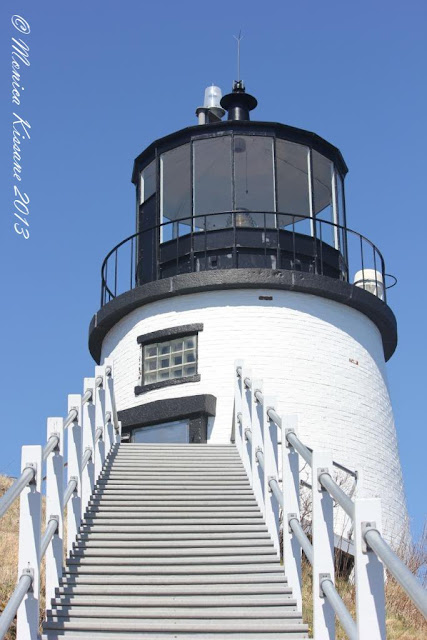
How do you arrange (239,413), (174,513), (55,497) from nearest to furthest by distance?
1. (55,497)
2. (174,513)
3. (239,413)

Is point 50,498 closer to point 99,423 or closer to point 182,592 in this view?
point 182,592

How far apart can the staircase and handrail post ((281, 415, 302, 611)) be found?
0.15m

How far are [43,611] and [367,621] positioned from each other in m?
3.43

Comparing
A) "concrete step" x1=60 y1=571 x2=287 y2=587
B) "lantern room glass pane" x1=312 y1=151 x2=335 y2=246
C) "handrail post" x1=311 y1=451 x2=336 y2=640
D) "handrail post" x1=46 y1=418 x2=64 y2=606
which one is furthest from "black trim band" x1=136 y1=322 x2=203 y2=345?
"handrail post" x1=311 y1=451 x2=336 y2=640

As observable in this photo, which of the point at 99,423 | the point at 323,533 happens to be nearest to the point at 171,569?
the point at 323,533

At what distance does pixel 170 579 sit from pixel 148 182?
448 inches

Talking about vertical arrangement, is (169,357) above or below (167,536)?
above

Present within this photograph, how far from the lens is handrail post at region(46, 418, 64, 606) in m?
7.15

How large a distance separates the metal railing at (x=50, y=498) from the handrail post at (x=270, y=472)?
154cm

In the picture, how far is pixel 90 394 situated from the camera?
10062 mm

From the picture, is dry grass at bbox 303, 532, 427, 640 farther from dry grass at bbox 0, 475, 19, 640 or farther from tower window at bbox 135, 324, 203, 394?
tower window at bbox 135, 324, 203, 394

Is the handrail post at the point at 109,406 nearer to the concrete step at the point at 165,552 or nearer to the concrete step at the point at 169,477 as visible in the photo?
the concrete step at the point at 169,477

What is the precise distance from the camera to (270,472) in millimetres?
8570

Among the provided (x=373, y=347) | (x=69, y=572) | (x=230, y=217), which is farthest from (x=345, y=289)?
(x=69, y=572)
